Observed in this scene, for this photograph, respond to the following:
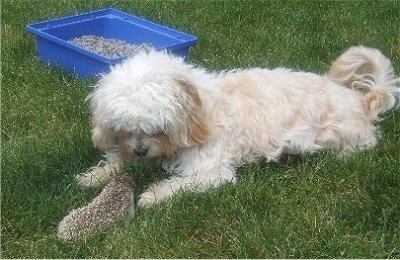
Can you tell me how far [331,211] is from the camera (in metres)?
3.86

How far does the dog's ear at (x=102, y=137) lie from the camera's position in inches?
171

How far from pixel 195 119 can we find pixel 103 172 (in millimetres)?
622

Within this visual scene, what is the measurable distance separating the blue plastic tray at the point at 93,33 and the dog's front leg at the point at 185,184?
4.53 feet

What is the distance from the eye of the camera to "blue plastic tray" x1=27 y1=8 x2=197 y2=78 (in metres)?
5.81

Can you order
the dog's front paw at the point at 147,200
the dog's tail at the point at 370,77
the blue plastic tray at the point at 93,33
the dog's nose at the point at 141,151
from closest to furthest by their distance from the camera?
the dog's front paw at the point at 147,200
the dog's nose at the point at 141,151
the dog's tail at the point at 370,77
the blue plastic tray at the point at 93,33

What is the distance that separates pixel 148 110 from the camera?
4.10 metres

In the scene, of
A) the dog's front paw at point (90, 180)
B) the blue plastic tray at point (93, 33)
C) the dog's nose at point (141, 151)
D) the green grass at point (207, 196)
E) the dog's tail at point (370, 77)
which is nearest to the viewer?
the green grass at point (207, 196)

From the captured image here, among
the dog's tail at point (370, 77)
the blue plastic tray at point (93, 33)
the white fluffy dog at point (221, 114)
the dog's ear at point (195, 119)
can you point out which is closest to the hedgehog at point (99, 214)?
the white fluffy dog at point (221, 114)

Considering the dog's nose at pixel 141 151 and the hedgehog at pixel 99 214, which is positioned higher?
the dog's nose at pixel 141 151

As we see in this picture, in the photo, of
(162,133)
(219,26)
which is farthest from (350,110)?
(219,26)

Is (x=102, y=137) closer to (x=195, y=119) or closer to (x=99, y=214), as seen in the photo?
(x=195, y=119)

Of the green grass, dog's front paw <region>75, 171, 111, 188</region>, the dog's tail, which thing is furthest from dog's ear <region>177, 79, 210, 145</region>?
the dog's tail

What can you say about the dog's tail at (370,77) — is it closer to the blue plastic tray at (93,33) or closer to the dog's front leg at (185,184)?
the dog's front leg at (185,184)

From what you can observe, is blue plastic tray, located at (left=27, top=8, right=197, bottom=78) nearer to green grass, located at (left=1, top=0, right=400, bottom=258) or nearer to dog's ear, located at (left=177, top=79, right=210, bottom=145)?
green grass, located at (left=1, top=0, right=400, bottom=258)
